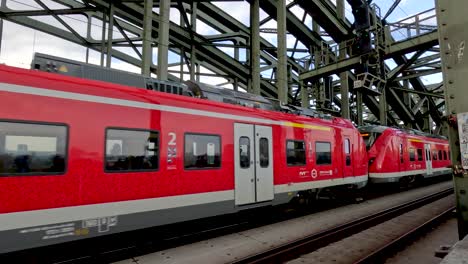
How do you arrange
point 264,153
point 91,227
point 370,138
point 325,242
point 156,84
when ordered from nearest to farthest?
point 91,227 < point 325,242 < point 156,84 < point 264,153 < point 370,138

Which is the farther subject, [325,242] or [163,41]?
[163,41]

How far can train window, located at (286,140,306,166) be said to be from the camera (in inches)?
345

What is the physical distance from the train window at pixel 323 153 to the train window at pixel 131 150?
18.4 ft

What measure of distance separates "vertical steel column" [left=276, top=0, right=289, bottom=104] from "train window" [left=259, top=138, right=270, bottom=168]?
31.3 feet

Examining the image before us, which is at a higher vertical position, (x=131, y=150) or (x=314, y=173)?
(x=131, y=150)

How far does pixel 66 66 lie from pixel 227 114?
3.40 m

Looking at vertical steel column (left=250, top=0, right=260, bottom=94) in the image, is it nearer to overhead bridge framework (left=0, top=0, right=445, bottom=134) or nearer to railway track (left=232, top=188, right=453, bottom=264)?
overhead bridge framework (left=0, top=0, right=445, bottom=134)

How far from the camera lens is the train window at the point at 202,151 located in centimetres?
643

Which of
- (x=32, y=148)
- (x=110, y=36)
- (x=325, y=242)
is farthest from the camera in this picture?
(x=110, y=36)

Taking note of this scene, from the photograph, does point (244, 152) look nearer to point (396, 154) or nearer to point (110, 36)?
point (396, 154)

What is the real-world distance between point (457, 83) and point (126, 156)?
4.87m

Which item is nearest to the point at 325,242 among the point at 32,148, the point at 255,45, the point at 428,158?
the point at 32,148

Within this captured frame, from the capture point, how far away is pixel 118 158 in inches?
214

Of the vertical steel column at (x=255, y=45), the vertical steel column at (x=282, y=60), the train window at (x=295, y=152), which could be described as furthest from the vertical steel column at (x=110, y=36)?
the train window at (x=295, y=152)
